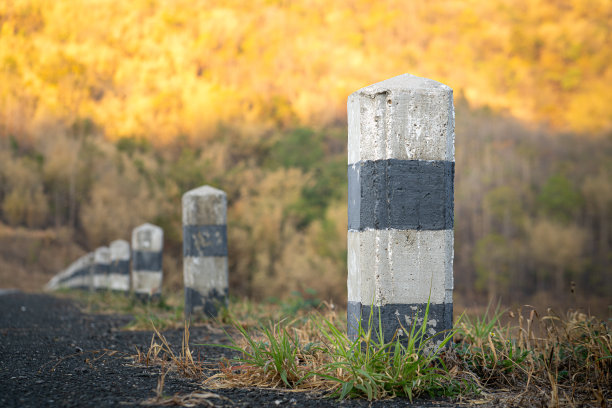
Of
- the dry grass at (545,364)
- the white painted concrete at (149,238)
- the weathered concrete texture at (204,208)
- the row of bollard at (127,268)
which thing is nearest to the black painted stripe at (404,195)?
the dry grass at (545,364)

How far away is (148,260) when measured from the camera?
26.1ft

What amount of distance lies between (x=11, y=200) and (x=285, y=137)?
1202cm

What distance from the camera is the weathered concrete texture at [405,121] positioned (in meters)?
2.88

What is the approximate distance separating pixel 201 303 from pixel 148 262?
8.07 ft

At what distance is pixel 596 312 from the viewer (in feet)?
10.5

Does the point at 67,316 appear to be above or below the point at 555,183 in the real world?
below

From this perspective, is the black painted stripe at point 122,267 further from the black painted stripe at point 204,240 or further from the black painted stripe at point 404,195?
the black painted stripe at point 404,195

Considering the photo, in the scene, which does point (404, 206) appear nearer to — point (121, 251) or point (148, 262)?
point (148, 262)

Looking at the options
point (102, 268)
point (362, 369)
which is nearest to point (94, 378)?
point (362, 369)

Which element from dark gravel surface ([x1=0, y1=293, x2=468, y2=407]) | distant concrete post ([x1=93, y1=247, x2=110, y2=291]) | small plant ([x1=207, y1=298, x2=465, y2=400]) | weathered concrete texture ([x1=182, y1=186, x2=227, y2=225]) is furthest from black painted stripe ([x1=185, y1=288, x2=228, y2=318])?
distant concrete post ([x1=93, y1=247, x2=110, y2=291])

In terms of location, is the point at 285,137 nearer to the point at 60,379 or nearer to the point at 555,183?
the point at 555,183

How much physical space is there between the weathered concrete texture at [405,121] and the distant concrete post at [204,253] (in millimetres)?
3177

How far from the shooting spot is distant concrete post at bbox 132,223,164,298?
787cm

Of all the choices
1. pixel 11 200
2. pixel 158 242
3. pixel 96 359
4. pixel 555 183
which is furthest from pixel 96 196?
pixel 96 359
